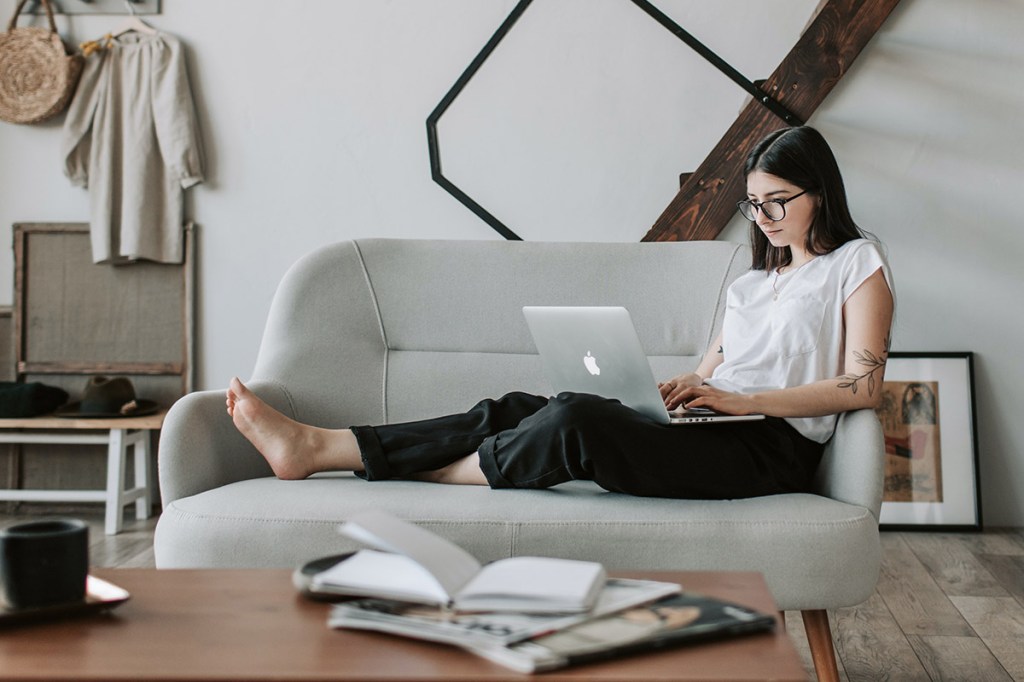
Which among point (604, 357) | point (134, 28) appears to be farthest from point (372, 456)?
point (134, 28)

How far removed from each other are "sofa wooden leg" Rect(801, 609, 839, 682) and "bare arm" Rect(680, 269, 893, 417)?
1.19 ft

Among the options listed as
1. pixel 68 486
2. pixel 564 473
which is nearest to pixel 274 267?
pixel 68 486

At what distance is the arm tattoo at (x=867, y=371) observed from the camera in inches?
70.0

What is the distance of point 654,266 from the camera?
228cm

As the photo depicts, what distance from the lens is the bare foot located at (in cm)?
187

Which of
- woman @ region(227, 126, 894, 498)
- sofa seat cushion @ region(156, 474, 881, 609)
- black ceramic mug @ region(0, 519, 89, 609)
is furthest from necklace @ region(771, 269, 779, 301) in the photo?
black ceramic mug @ region(0, 519, 89, 609)

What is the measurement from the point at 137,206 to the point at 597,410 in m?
2.18

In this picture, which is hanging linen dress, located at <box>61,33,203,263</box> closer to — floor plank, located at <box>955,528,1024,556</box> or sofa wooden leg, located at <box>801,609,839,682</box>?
sofa wooden leg, located at <box>801,609,839,682</box>

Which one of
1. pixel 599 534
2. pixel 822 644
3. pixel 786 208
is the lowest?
pixel 822 644

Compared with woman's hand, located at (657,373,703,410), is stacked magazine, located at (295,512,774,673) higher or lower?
lower

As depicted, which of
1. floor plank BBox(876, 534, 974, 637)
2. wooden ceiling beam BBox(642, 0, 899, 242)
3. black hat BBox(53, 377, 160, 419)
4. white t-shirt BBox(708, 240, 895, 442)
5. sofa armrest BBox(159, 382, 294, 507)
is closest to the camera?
sofa armrest BBox(159, 382, 294, 507)

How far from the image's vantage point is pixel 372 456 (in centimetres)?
187

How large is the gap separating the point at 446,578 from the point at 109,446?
2592 mm

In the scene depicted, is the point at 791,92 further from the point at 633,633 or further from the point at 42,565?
the point at 42,565
